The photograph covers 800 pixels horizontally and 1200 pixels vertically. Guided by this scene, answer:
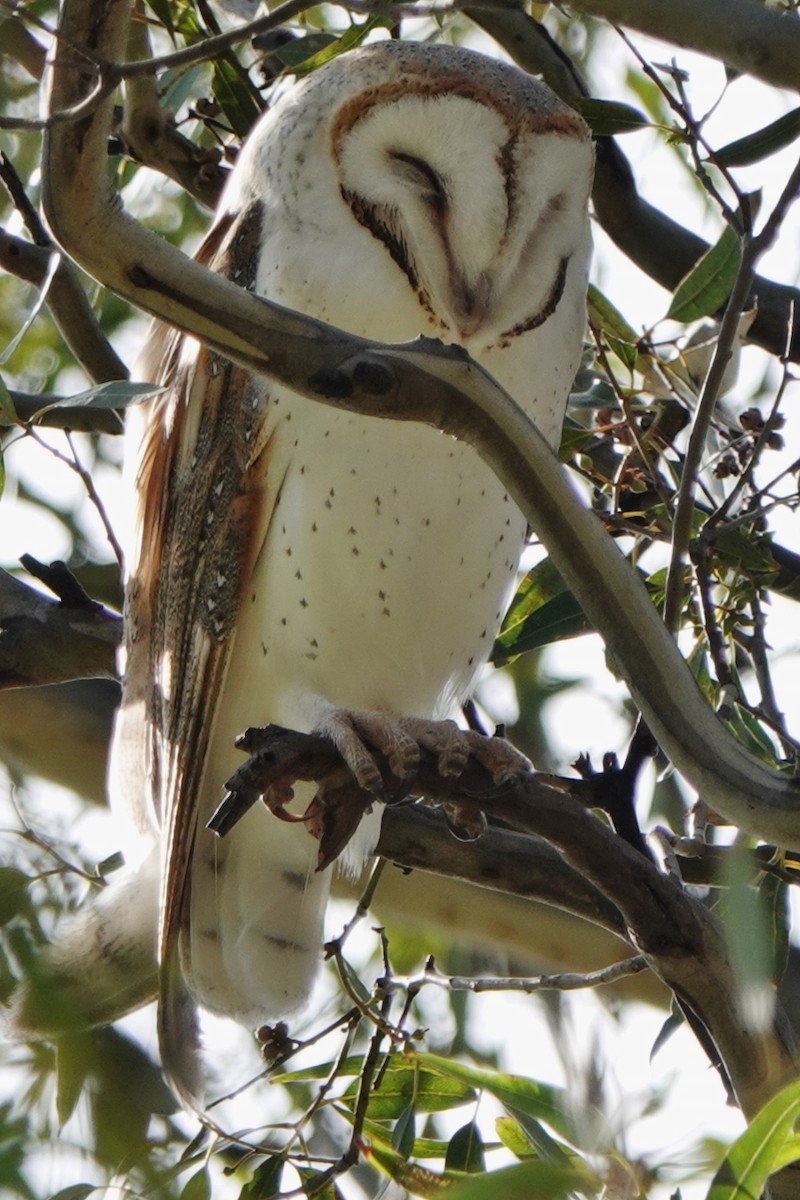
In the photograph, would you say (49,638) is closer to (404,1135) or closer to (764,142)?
(404,1135)

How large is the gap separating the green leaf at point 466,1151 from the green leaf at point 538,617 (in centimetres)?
71

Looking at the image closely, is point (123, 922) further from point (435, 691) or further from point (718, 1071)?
point (718, 1071)

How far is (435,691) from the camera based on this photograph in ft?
8.13

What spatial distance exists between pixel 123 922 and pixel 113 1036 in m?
1.31

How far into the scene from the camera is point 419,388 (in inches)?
53.4

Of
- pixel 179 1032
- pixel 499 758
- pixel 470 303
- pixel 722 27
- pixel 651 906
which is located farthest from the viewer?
pixel 179 1032

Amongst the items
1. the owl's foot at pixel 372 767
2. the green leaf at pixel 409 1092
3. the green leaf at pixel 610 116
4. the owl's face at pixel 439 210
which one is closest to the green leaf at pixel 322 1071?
the green leaf at pixel 409 1092

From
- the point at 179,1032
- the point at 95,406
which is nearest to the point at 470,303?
the point at 95,406

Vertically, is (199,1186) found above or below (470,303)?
below

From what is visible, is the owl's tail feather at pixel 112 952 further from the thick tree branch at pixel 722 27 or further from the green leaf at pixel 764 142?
the green leaf at pixel 764 142

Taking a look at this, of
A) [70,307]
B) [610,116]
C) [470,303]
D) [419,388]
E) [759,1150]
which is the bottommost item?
[759,1150]

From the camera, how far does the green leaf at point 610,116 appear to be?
7.85 feet

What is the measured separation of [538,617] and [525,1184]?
5.38 ft

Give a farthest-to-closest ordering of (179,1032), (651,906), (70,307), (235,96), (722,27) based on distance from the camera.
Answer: (235,96) < (70,307) < (179,1032) < (651,906) < (722,27)
